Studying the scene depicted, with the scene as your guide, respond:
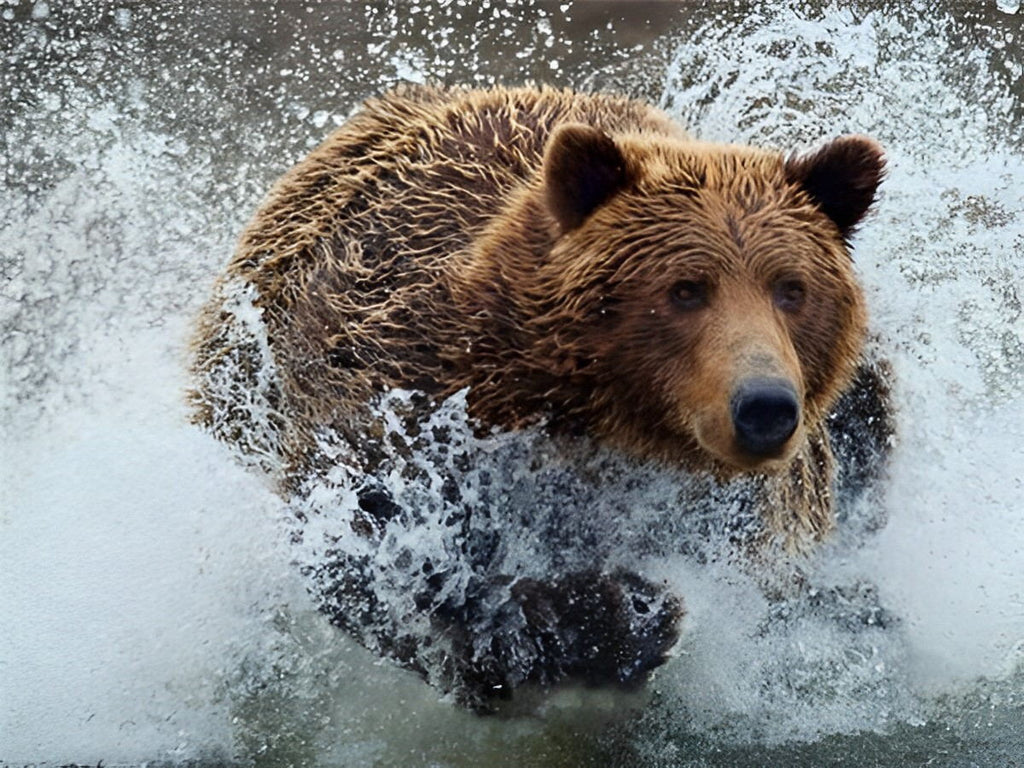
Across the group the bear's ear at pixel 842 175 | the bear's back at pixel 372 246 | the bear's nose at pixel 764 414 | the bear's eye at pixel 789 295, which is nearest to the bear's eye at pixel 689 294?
the bear's eye at pixel 789 295

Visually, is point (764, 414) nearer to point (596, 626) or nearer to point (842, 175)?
point (842, 175)

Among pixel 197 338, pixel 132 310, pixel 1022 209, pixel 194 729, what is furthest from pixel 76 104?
pixel 1022 209

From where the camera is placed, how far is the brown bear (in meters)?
4.62

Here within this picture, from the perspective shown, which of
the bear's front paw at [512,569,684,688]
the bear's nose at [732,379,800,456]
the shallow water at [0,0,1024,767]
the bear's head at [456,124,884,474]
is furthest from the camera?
the shallow water at [0,0,1024,767]

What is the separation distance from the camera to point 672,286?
4.63 meters

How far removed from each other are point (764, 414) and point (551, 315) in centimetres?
95

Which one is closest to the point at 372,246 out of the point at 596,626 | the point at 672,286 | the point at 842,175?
the point at 672,286

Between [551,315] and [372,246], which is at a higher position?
[372,246]

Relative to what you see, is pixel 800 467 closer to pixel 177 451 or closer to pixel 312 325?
pixel 312 325

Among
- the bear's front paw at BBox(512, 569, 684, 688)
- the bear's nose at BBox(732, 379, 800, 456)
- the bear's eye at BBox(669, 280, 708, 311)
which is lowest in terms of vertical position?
the bear's front paw at BBox(512, 569, 684, 688)

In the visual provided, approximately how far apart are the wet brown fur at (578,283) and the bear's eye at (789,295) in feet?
0.04

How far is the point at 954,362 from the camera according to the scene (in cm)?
727

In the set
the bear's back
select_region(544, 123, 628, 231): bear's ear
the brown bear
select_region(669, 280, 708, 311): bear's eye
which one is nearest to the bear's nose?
the brown bear

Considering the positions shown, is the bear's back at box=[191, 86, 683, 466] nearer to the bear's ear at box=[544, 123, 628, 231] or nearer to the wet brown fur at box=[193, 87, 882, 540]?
the wet brown fur at box=[193, 87, 882, 540]
